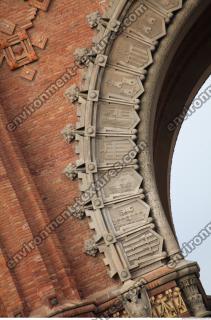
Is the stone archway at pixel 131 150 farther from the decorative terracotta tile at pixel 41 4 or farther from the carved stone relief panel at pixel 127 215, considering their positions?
the decorative terracotta tile at pixel 41 4

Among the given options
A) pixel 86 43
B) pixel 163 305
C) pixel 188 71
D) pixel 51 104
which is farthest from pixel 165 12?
pixel 163 305

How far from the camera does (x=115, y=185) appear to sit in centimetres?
1016

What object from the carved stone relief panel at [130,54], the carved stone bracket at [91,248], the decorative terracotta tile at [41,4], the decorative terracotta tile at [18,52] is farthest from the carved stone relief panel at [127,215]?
the decorative terracotta tile at [41,4]

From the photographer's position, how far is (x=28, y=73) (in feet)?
35.4

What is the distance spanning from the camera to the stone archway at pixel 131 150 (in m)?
9.55

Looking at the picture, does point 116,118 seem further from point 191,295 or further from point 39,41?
point 191,295

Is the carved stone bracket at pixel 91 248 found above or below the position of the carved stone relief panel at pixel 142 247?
above

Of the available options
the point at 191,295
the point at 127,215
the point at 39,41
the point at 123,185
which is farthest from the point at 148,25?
the point at 191,295

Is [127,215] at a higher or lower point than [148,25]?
lower

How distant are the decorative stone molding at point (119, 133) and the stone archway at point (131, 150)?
0.5 inches

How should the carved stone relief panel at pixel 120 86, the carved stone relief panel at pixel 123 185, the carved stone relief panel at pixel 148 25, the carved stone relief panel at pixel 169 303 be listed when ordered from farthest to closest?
the carved stone relief panel at pixel 148 25, the carved stone relief panel at pixel 120 86, the carved stone relief panel at pixel 123 185, the carved stone relief panel at pixel 169 303

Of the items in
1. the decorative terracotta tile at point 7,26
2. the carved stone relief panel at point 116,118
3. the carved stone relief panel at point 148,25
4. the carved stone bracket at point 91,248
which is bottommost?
the carved stone bracket at point 91,248

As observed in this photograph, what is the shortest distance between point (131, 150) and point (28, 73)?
172 cm

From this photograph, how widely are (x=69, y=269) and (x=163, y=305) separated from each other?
1.23 m
